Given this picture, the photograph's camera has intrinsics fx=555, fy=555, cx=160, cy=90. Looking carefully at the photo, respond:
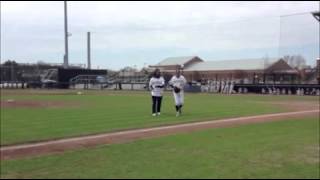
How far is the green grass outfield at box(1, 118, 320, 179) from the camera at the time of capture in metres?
8.37

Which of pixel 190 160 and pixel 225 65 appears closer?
pixel 190 160

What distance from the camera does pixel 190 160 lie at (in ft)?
31.2

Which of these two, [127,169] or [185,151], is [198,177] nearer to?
[127,169]

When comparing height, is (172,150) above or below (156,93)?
below

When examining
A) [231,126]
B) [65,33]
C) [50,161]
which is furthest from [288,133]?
[65,33]

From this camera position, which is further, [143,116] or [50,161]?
[143,116]

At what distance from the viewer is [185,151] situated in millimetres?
10594

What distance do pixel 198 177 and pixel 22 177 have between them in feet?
8.48

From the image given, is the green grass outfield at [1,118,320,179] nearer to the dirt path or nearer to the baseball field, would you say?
the baseball field

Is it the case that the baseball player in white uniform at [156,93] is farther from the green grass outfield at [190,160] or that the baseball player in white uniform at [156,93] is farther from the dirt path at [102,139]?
the green grass outfield at [190,160]

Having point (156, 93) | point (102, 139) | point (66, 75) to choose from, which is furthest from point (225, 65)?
point (102, 139)

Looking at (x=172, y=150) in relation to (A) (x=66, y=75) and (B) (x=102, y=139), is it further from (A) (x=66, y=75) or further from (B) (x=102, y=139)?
(A) (x=66, y=75)

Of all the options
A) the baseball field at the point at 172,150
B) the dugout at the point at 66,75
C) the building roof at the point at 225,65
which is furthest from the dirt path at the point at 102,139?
the building roof at the point at 225,65

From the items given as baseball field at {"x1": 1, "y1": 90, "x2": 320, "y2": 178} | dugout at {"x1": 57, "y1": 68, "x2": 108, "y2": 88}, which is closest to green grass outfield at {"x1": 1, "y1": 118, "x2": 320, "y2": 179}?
baseball field at {"x1": 1, "y1": 90, "x2": 320, "y2": 178}
